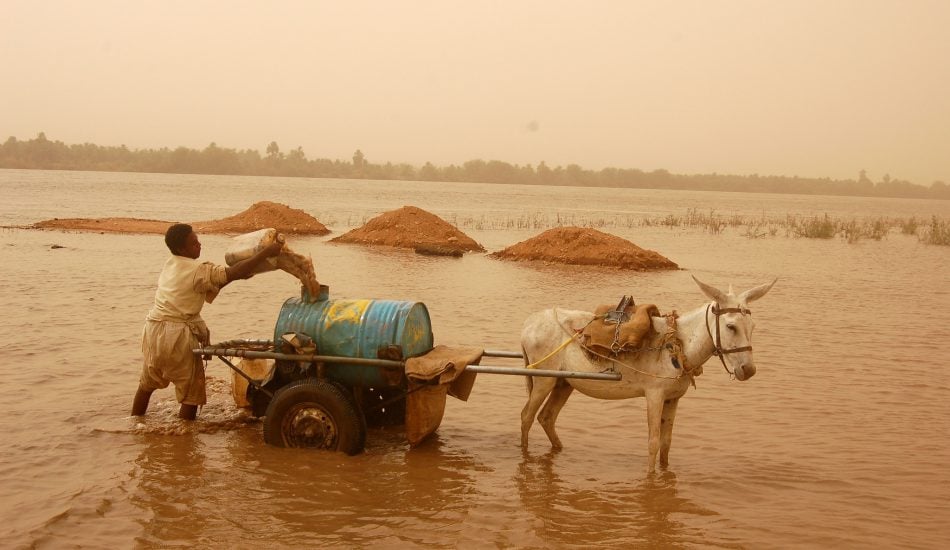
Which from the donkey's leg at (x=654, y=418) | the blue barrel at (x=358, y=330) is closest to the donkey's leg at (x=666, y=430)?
the donkey's leg at (x=654, y=418)

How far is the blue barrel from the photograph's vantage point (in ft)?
22.2

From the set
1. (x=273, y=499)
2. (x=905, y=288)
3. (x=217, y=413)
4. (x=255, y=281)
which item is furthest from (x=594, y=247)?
(x=273, y=499)

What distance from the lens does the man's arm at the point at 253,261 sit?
6664 mm

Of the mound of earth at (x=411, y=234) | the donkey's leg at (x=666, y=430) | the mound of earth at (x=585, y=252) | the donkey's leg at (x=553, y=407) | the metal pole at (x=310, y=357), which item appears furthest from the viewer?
the mound of earth at (x=411, y=234)

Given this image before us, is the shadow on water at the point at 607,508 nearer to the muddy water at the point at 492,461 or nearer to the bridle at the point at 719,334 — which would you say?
the muddy water at the point at 492,461

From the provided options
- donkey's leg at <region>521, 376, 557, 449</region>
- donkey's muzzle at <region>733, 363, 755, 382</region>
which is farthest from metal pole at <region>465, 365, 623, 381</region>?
donkey's muzzle at <region>733, 363, 755, 382</region>

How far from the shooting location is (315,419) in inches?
271

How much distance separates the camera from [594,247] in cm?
2206

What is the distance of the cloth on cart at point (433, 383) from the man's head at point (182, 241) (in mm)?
2092

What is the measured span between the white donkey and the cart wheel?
4.72ft

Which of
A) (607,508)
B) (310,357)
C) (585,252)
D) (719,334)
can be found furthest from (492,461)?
(585,252)

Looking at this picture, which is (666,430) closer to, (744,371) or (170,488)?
(744,371)

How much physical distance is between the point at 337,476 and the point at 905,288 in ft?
53.8

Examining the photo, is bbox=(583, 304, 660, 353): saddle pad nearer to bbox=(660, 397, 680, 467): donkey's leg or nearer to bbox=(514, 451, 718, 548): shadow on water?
bbox=(660, 397, 680, 467): donkey's leg
